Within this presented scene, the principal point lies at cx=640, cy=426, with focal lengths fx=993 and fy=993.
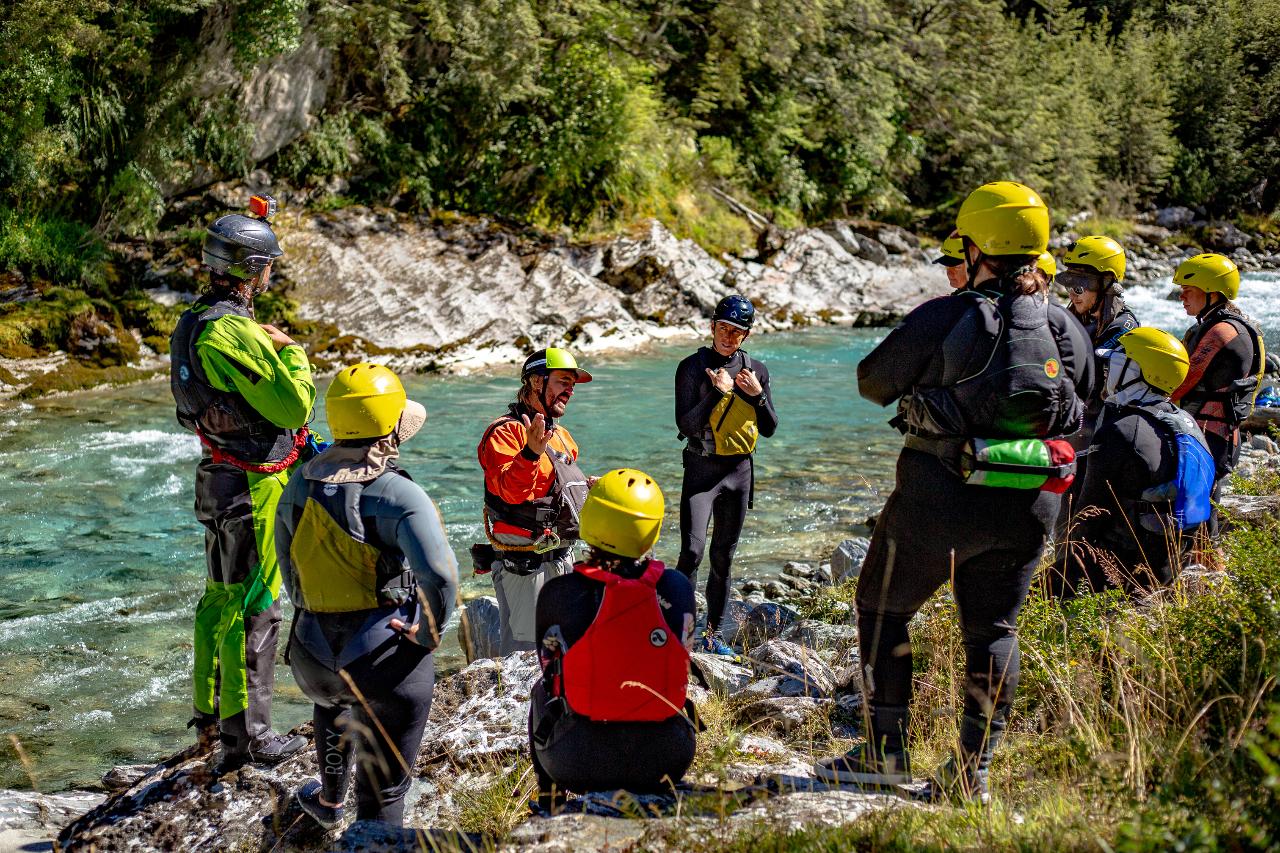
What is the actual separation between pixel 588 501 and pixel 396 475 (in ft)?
2.06

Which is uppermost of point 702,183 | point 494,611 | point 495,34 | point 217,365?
point 495,34

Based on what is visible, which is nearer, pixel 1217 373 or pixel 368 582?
pixel 368 582

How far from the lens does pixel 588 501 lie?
3.01m

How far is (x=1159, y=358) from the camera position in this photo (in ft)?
14.9

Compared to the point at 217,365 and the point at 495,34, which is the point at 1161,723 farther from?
the point at 495,34

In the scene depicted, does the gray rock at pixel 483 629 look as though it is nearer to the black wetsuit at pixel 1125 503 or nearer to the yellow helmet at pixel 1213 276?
the black wetsuit at pixel 1125 503

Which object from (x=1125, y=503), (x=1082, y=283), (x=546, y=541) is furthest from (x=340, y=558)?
(x=1082, y=283)

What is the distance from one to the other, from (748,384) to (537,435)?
4.61 ft

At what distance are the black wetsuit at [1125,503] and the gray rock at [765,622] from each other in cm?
171

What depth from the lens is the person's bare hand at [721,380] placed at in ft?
17.4

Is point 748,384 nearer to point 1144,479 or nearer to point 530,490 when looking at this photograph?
point 530,490

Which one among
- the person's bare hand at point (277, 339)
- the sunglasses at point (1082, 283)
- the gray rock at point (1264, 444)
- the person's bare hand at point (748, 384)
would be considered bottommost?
the gray rock at point (1264, 444)

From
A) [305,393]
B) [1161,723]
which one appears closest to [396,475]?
[305,393]

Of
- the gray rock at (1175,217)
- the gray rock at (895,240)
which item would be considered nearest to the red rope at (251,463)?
the gray rock at (895,240)
